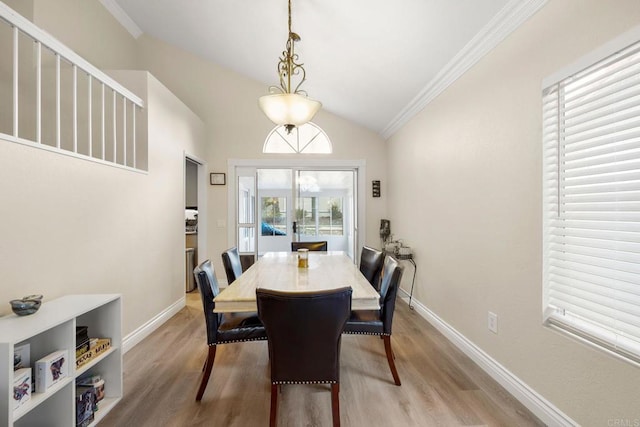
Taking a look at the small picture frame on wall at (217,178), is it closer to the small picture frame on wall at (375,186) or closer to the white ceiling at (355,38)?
the white ceiling at (355,38)

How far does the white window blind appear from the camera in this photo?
1.30 meters

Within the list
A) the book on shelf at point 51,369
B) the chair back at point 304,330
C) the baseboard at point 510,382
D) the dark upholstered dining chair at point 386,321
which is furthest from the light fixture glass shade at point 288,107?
the baseboard at point 510,382

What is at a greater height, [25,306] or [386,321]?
[25,306]

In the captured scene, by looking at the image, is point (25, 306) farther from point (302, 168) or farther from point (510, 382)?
point (302, 168)

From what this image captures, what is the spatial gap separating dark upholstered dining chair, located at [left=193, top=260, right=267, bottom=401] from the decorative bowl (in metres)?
0.77

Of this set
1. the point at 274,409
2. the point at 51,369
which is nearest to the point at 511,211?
the point at 274,409

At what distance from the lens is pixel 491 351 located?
7.14 ft

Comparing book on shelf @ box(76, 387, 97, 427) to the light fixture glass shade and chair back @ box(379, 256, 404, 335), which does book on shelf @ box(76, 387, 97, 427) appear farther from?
the light fixture glass shade

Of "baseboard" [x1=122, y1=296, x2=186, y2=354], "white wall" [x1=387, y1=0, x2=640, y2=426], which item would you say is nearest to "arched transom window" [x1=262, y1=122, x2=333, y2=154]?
"white wall" [x1=387, y1=0, x2=640, y2=426]

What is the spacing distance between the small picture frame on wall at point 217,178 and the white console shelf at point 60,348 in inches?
115

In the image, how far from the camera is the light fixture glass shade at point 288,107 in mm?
2191

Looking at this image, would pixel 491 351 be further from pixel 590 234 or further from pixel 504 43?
pixel 504 43

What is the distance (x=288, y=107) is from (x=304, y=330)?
5.08 feet

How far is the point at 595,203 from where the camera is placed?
1462 millimetres
